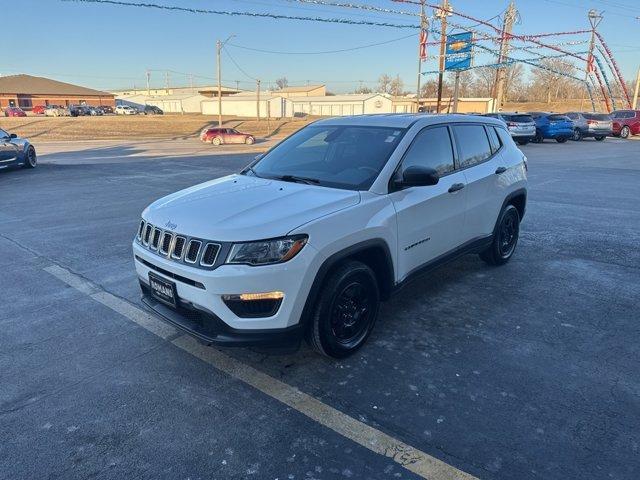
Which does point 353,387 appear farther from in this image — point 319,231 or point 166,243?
point 166,243

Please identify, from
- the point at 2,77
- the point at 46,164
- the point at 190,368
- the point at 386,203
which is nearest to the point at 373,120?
the point at 386,203

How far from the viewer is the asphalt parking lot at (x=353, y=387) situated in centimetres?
256

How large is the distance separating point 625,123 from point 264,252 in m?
35.3

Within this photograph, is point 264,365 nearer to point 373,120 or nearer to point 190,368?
point 190,368

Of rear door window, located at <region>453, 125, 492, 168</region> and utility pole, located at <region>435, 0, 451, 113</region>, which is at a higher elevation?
utility pole, located at <region>435, 0, 451, 113</region>

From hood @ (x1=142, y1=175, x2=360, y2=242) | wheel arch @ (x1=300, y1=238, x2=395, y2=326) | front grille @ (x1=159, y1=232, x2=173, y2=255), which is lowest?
wheel arch @ (x1=300, y1=238, x2=395, y2=326)

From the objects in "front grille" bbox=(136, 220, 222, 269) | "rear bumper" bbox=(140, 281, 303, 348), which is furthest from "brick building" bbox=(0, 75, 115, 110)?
"rear bumper" bbox=(140, 281, 303, 348)

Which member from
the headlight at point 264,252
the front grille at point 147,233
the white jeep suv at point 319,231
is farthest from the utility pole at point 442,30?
the headlight at point 264,252

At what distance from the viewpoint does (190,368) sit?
11.4 ft

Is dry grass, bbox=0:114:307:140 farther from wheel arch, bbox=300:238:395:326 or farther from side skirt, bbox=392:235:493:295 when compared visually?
wheel arch, bbox=300:238:395:326

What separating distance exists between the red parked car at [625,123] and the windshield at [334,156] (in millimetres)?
33049

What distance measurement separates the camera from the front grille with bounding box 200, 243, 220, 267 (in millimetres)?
2990

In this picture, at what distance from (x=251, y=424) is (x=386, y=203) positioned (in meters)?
1.85

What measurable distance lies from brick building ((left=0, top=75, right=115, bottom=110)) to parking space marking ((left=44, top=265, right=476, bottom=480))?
327 feet
